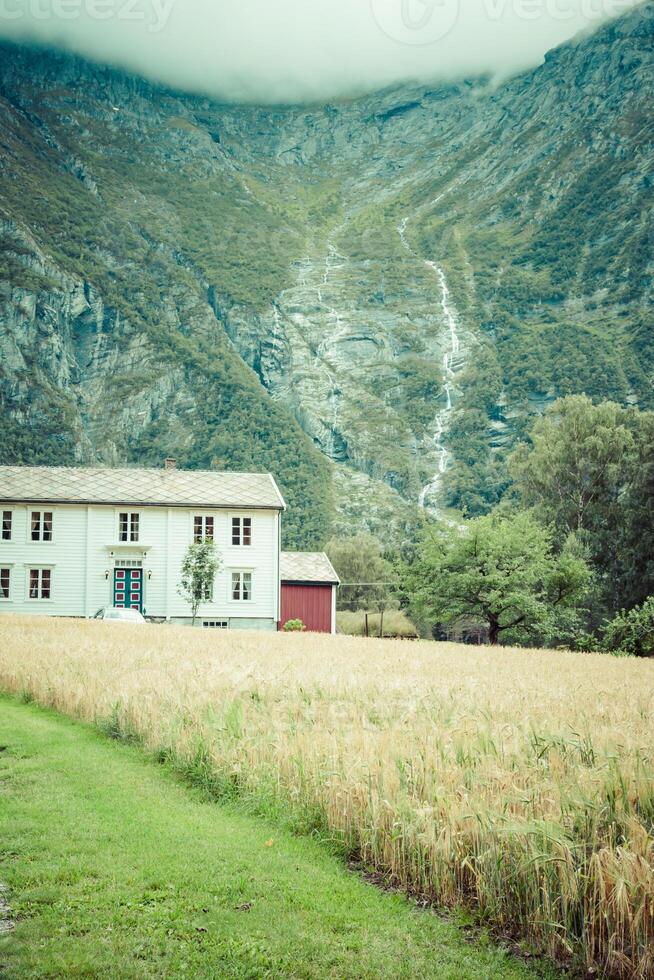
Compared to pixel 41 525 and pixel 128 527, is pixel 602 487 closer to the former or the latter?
pixel 128 527

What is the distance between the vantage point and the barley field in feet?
19.2

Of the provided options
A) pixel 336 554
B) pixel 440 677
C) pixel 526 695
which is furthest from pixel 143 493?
pixel 336 554

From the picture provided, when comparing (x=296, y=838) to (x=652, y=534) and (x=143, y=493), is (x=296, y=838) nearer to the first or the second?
(x=143, y=493)

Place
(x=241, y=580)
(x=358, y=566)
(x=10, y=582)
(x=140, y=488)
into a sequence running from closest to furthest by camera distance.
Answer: (x=10, y=582)
(x=241, y=580)
(x=140, y=488)
(x=358, y=566)

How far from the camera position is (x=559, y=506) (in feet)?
212

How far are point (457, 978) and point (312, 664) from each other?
14.2 metres

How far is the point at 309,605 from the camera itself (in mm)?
54062

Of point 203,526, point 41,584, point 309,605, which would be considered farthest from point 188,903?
point 309,605

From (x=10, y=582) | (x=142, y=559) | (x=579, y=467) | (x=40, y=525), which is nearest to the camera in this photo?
(x=40, y=525)

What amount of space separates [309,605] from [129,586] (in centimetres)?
1150

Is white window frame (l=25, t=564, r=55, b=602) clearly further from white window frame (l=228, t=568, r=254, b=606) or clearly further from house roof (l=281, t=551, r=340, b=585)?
house roof (l=281, t=551, r=340, b=585)

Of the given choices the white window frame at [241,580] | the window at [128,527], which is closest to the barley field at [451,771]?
the window at [128,527]

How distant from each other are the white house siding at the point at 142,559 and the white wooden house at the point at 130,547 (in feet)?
0.19

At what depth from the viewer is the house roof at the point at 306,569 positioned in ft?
177
